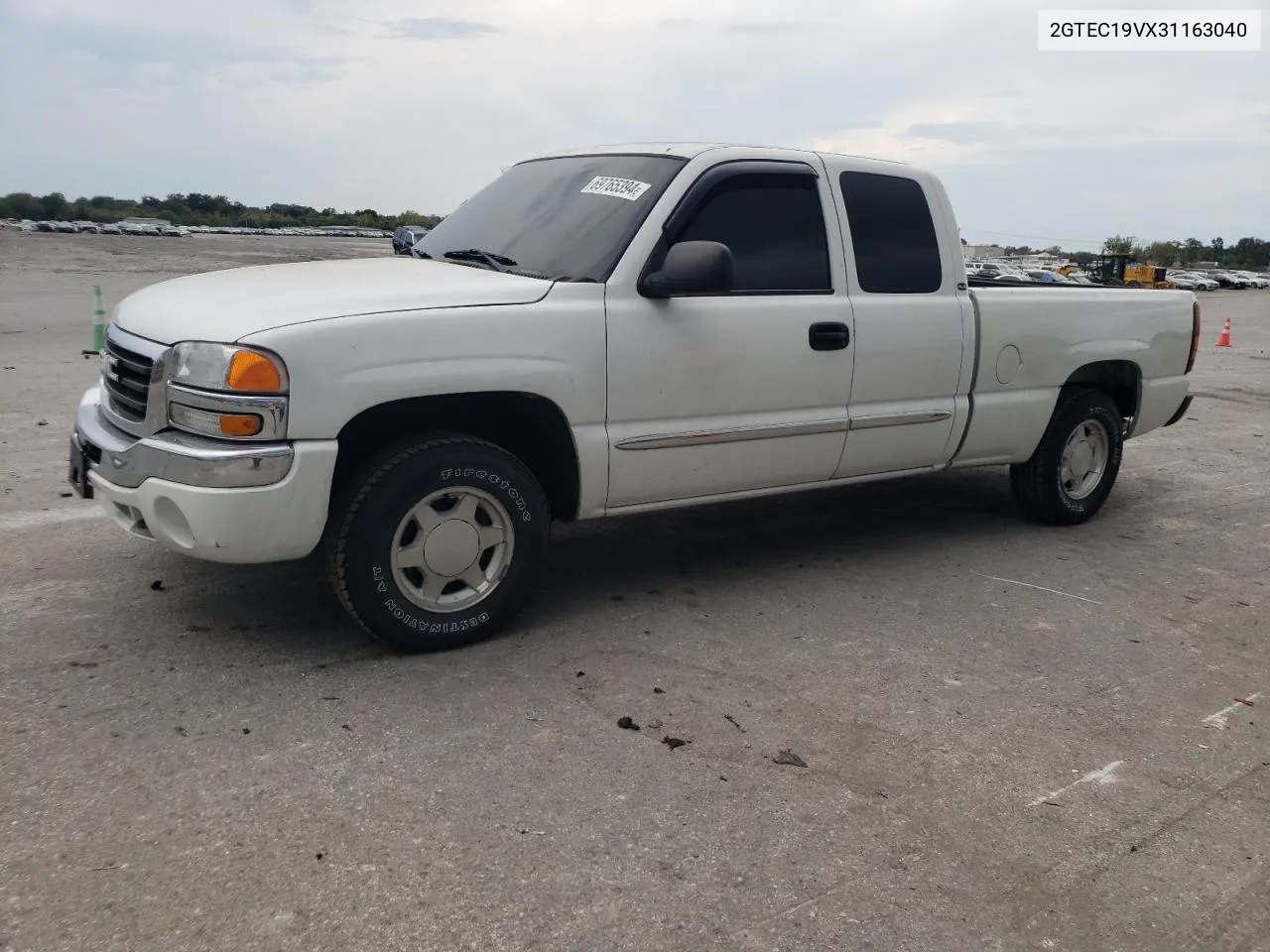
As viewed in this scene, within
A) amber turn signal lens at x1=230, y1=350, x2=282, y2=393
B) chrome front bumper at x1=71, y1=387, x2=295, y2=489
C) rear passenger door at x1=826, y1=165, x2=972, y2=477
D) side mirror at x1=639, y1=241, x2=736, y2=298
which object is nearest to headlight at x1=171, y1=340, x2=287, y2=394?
amber turn signal lens at x1=230, y1=350, x2=282, y2=393

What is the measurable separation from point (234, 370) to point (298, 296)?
0.46 metres

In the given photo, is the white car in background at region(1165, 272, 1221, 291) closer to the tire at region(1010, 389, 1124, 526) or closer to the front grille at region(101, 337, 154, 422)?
the tire at region(1010, 389, 1124, 526)

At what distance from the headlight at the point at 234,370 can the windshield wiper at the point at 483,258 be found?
124 cm

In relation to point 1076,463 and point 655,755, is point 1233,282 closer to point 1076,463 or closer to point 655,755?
point 1076,463

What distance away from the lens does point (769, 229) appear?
16.0 ft

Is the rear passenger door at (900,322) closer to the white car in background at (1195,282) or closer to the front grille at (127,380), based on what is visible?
the front grille at (127,380)

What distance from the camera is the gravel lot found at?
8.84 ft

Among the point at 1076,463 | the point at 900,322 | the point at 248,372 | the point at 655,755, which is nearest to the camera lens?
the point at 655,755

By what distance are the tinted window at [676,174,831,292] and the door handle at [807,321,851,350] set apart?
18cm

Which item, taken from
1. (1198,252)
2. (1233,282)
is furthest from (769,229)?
(1198,252)

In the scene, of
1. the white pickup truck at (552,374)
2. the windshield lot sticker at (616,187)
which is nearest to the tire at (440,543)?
the white pickup truck at (552,374)

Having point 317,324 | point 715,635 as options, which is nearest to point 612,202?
point 317,324

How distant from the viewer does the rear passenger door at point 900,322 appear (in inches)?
202

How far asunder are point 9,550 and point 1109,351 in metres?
5.63
